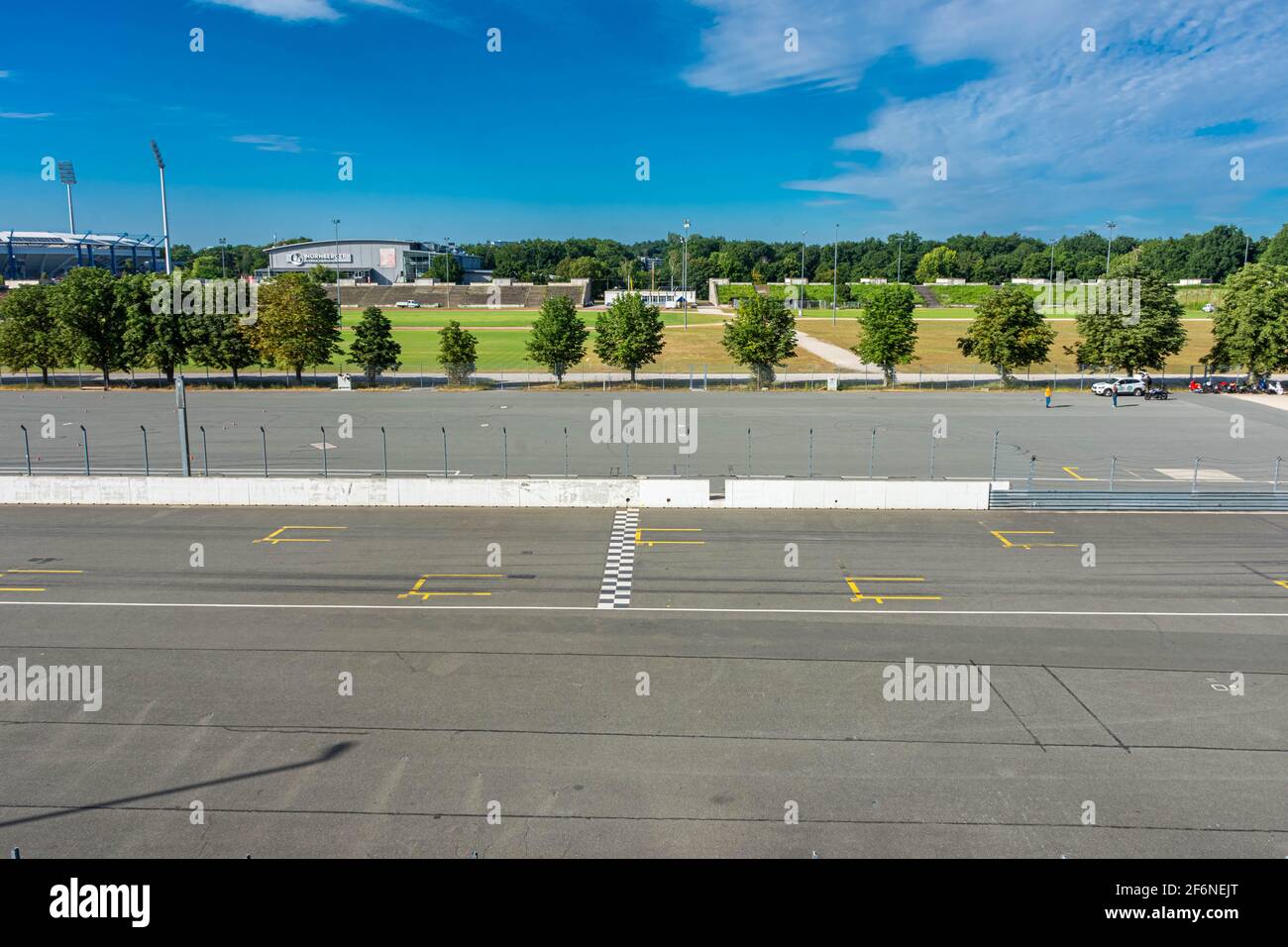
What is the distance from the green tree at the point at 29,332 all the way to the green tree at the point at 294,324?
14.2 meters

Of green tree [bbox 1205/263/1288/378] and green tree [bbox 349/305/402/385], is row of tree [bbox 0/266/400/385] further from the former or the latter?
green tree [bbox 1205/263/1288/378]

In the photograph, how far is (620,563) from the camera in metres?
21.9

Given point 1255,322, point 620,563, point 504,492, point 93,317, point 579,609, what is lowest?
point 579,609

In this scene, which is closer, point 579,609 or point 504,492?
point 579,609

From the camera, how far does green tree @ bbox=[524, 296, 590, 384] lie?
59.0m

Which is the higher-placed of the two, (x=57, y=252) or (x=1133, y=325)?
(x=57, y=252)

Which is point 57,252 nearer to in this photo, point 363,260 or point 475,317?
point 363,260

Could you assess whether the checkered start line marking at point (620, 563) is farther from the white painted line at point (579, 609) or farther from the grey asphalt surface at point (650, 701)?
the white painted line at point (579, 609)

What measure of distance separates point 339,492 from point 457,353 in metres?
33.0

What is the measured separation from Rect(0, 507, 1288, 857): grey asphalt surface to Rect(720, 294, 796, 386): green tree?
3533cm

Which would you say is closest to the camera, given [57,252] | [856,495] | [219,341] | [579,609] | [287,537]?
[579,609]

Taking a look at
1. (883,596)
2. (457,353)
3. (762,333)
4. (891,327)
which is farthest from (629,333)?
(883,596)

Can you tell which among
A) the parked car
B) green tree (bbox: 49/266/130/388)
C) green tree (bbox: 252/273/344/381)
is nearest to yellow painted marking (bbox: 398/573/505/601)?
green tree (bbox: 252/273/344/381)
